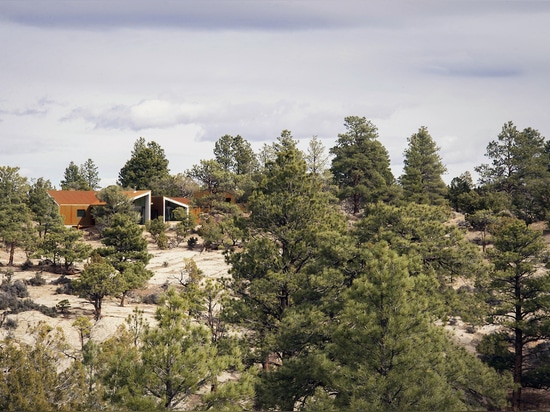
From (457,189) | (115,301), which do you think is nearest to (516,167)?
(457,189)

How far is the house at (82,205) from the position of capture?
230 feet

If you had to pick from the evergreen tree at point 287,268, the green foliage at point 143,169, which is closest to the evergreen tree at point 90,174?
the green foliage at point 143,169

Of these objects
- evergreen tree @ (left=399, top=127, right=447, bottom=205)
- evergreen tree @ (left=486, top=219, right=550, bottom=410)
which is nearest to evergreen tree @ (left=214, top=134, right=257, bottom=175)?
evergreen tree @ (left=399, top=127, right=447, bottom=205)

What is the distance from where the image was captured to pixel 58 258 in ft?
170

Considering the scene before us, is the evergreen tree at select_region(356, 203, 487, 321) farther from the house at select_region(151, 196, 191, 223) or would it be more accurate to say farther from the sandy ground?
the house at select_region(151, 196, 191, 223)

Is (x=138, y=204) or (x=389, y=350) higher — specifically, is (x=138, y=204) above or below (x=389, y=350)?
above

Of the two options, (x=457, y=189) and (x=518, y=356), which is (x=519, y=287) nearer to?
(x=518, y=356)

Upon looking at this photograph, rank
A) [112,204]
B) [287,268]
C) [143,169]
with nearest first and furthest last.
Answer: [287,268] → [112,204] → [143,169]

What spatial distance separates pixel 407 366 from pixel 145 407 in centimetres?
752

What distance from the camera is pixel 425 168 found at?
73125mm

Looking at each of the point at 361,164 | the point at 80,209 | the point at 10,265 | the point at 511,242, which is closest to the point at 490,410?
the point at 511,242

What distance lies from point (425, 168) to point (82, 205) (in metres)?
41.3

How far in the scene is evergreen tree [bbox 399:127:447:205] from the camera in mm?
67500

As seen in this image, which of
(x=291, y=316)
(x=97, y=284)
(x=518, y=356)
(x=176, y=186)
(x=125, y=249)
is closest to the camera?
(x=291, y=316)
